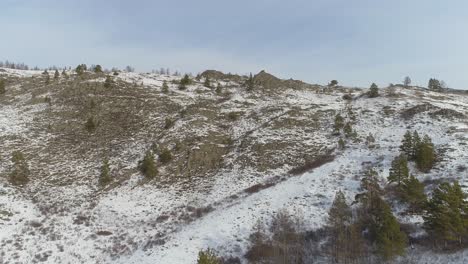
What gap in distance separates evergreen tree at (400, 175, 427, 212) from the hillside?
3.49ft

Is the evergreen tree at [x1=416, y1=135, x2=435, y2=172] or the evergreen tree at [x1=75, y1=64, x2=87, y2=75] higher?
the evergreen tree at [x1=75, y1=64, x2=87, y2=75]

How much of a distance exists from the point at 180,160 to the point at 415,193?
889 inches

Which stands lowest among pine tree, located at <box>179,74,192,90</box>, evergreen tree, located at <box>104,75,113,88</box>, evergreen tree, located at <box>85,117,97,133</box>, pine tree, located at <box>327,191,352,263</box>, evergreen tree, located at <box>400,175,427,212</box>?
pine tree, located at <box>327,191,352,263</box>

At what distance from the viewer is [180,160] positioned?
3647 cm

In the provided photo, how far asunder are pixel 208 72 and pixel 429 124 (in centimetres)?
4497

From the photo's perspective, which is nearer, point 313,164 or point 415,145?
point 415,145

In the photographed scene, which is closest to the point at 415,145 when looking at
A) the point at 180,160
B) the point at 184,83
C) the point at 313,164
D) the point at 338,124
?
the point at 313,164

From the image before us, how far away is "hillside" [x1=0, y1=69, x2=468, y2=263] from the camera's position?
83.0 ft

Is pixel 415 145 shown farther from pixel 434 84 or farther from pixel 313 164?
pixel 434 84

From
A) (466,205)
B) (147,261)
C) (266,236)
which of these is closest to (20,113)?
(147,261)

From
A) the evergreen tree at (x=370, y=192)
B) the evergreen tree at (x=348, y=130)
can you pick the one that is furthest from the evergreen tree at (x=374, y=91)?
the evergreen tree at (x=370, y=192)

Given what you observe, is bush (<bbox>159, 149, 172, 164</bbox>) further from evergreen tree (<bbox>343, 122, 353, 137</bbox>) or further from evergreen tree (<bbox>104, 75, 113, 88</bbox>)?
evergreen tree (<bbox>104, 75, 113, 88</bbox>)

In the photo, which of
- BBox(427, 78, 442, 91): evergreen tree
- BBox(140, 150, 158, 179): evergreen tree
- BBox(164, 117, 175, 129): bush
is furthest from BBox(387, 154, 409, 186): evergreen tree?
BBox(427, 78, 442, 91): evergreen tree

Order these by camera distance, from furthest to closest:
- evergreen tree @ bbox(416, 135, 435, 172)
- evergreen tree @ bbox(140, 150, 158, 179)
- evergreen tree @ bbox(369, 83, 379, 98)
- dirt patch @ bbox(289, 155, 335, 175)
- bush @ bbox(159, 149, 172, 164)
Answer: evergreen tree @ bbox(369, 83, 379, 98) < bush @ bbox(159, 149, 172, 164) < dirt patch @ bbox(289, 155, 335, 175) < evergreen tree @ bbox(140, 150, 158, 179) < evergreen tree @ bbox(416, 135, 435, 172)
